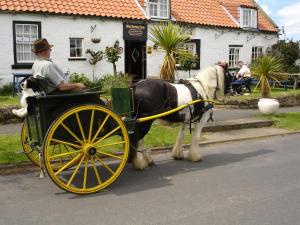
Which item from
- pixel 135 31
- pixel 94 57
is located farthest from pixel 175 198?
pixel 135 31

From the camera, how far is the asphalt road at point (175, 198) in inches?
192

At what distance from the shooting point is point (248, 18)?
83.5ft

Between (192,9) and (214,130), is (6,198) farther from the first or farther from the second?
(192,9)

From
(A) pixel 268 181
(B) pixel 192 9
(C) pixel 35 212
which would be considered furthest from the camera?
(B) pixel 192 9

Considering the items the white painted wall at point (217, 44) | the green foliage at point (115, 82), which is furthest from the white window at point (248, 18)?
the green foliage at point (115, 82)

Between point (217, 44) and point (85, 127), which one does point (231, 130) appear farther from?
point (217, 44)

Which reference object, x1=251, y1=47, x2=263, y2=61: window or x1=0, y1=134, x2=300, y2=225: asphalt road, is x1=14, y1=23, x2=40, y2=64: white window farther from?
x1=251, y1=47, x2=263, y2=61: window

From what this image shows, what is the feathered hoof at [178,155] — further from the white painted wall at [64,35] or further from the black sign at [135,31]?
the black sign at [135,31]

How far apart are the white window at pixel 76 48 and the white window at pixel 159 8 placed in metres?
4.28

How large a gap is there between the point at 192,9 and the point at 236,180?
715 inches

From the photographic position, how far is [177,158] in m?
7.93

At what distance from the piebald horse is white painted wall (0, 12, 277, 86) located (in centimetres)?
783

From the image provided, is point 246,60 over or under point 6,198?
over

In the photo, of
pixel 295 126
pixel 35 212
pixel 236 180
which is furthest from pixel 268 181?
pixel 295 126
